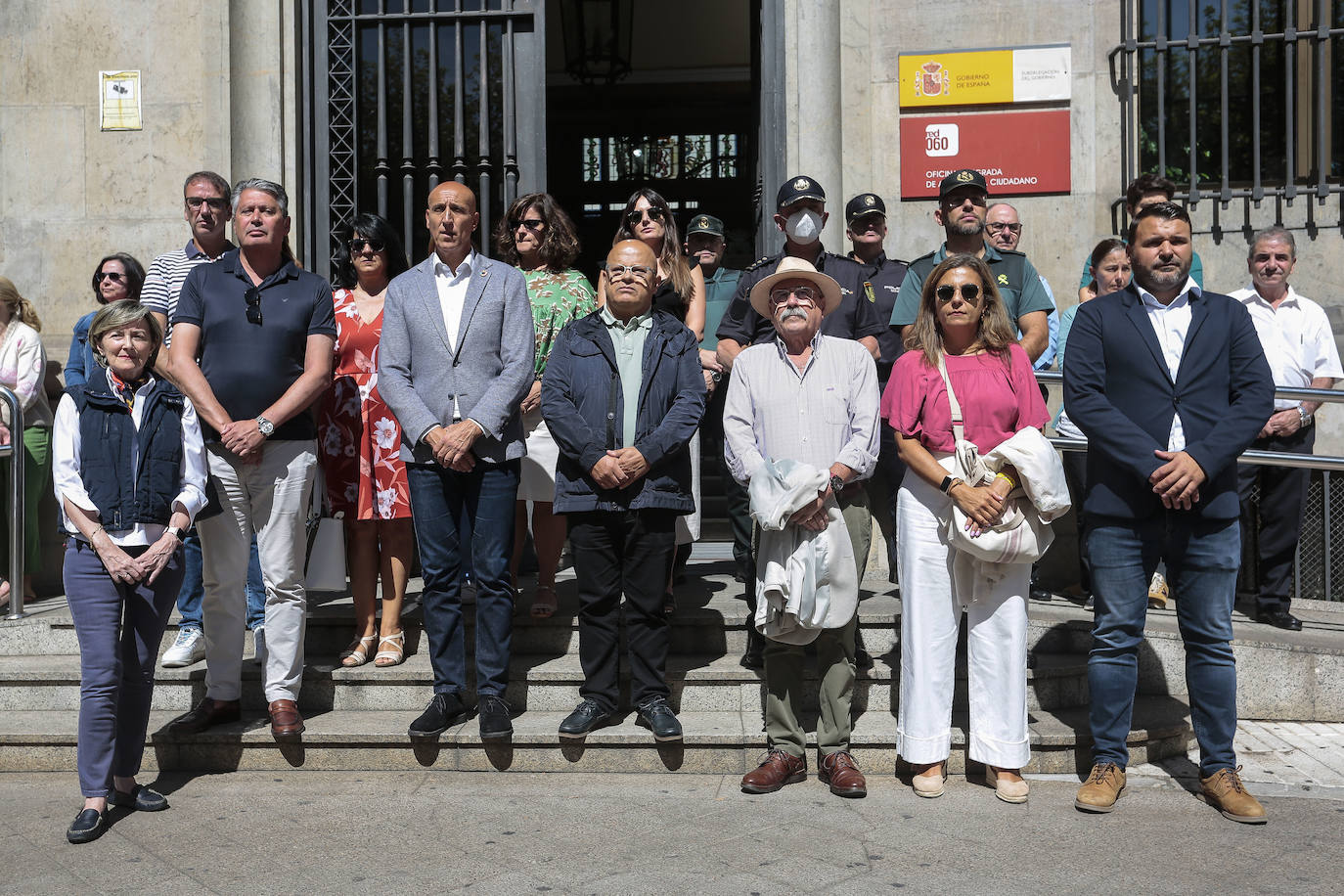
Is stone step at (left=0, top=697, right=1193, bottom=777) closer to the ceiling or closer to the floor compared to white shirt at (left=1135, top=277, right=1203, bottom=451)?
closer to the floor

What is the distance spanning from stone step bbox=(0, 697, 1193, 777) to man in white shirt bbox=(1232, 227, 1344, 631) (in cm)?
150

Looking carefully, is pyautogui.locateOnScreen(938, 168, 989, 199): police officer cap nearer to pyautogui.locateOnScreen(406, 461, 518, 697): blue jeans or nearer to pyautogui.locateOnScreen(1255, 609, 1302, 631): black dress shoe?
pyautogui.locateOnScreen(406, 461, 518, 697): blue jeans

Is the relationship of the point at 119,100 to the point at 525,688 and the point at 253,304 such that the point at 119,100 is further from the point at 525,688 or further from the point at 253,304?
the point at 525,688

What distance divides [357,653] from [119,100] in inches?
185

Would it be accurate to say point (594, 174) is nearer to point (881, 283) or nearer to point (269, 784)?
point (881, 283)

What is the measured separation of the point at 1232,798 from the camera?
4539 mm

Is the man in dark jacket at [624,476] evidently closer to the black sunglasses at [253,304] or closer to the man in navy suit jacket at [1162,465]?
the black sunglasses at [253,304]

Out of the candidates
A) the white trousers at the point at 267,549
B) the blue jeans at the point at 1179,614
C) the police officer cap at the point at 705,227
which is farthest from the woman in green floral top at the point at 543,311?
the blue jeans at the point at 1179,614

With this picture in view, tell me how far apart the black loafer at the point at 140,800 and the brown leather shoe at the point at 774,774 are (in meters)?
2.16

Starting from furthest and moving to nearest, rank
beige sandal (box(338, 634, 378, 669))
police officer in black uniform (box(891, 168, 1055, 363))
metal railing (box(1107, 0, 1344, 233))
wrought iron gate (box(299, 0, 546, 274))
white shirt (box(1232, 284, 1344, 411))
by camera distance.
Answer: wrought iron gate (box(299, 0, 546, 274)), metal railing (box(1107, 0, 1344, 233)), white shirt (box(1232, 284, 1344, 411)), police officer in black uniform (box(891, 168, 1055, 363)), beige sandal (box(338, 634, 378, 669))

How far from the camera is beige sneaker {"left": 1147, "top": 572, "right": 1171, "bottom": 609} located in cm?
667

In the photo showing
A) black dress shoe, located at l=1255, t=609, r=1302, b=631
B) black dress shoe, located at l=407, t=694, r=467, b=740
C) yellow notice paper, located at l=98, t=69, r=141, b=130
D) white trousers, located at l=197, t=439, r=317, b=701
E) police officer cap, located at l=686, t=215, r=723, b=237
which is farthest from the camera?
yellow notice paper, located at l=98, t=69, r=141, b=130

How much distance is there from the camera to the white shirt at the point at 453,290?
5.26 meters

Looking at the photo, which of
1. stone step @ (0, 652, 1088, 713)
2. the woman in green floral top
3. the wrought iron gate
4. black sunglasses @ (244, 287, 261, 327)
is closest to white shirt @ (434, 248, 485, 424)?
the woman in green floral top
